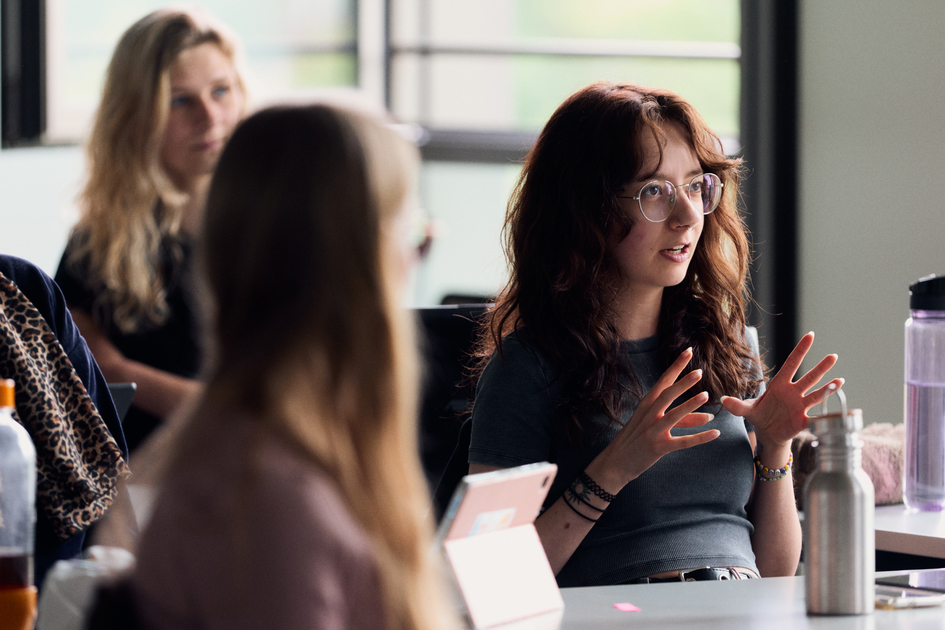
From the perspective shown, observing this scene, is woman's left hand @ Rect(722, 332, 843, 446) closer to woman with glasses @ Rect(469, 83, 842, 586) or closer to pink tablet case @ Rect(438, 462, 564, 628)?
woman with glasses @ Rect(469, 83, 842, 586)

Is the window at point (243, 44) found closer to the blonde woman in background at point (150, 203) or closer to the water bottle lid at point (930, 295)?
the blonde woman in background at point (150, 203)

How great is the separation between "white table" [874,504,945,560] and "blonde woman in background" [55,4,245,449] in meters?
1.37

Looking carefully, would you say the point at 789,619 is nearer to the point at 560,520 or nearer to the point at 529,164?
the point at 560,520

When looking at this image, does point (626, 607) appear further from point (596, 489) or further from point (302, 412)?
point (302, 412)

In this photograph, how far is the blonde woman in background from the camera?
229cm

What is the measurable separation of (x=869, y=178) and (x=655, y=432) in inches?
69.0

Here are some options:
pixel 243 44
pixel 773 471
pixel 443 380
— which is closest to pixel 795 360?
pixel 773 471

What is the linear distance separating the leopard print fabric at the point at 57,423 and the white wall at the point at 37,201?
6.09ft

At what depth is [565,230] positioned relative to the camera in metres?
1.61

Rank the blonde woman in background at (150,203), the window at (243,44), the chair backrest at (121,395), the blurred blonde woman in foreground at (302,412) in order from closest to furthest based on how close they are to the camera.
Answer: the blurred blonde woman in foreground at (302,412) → the chair backrest at (121,395) → the blonde woman in background at (150,203) → the window at (243,44)

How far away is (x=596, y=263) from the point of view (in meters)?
1.58

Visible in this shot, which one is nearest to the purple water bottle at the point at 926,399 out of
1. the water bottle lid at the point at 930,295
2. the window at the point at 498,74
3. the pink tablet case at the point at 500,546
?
the water bottle lid at the point at 930,295

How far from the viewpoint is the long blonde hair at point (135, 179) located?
90.4 inches

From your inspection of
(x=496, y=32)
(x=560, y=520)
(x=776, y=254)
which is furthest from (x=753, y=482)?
(x=496, y=32)
